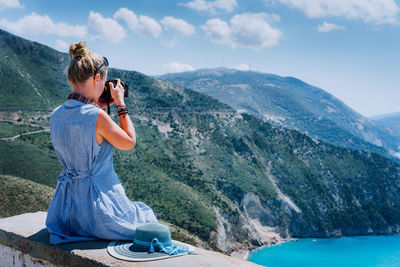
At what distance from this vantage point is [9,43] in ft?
233

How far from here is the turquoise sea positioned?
6188 centimetres

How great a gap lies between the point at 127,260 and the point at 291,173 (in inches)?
2976

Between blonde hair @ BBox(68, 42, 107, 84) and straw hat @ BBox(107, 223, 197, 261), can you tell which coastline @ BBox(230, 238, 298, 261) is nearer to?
straw hat @ BBox(107, 223, 197, 261)

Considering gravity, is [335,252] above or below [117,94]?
below

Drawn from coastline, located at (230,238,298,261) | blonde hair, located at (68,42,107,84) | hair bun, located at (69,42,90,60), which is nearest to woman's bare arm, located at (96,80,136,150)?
blonde hair, located at (68,42,107,84)

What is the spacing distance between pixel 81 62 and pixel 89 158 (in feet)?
3.02

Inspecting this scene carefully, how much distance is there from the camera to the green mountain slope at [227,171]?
5119cm

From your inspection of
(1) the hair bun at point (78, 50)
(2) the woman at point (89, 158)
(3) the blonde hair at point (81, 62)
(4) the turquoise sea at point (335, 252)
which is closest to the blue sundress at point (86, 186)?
(2) the woman at point (89, 158)

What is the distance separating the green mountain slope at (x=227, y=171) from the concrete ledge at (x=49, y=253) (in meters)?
40.7

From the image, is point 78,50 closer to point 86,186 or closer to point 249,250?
point 86,186

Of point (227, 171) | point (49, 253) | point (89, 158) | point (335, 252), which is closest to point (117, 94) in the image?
point (89, 158)

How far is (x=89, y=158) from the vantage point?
364 cm

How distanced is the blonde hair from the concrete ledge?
1624 millimetres

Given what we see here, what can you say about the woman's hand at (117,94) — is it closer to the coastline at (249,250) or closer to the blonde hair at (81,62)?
the blonde hair at (81,62)
